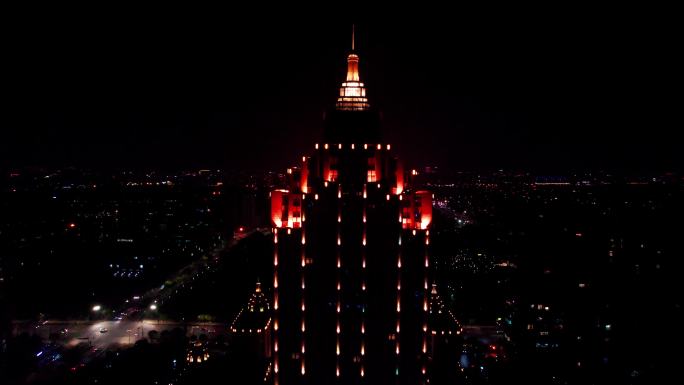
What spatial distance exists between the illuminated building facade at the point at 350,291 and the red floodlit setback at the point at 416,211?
79 centimetres

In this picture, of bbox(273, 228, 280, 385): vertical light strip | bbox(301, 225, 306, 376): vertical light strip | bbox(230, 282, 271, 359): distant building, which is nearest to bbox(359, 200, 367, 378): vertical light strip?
bbox(301, 225, 306, 376): vertical light strip

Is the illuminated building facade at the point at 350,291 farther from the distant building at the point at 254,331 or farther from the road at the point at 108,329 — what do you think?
the road at the point at 108,329

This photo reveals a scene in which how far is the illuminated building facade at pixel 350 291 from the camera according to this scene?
26203 millimetres

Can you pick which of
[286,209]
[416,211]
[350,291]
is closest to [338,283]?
[350,291]

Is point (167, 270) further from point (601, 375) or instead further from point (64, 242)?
point (601, 375)

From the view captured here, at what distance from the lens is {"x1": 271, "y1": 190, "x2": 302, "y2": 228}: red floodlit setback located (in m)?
27.0

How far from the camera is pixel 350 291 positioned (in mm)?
26312

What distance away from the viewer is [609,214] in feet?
209

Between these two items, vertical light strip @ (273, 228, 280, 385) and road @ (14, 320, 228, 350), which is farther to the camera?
road @ (14, 320, 228, 350)

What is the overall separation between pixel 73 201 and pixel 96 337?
40.7 m

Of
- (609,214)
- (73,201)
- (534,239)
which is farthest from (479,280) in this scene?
(73,201)

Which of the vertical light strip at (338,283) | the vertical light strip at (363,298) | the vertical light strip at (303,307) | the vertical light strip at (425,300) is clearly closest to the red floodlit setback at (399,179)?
the vertical light strip at (363,298)

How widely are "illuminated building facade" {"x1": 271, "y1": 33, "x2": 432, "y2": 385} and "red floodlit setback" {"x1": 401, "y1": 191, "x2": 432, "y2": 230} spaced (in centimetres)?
79

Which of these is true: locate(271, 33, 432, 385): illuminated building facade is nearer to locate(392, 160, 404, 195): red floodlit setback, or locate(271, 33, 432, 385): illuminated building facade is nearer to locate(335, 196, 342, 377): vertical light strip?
locate(335, 196, 342, 377): vertical light strip
